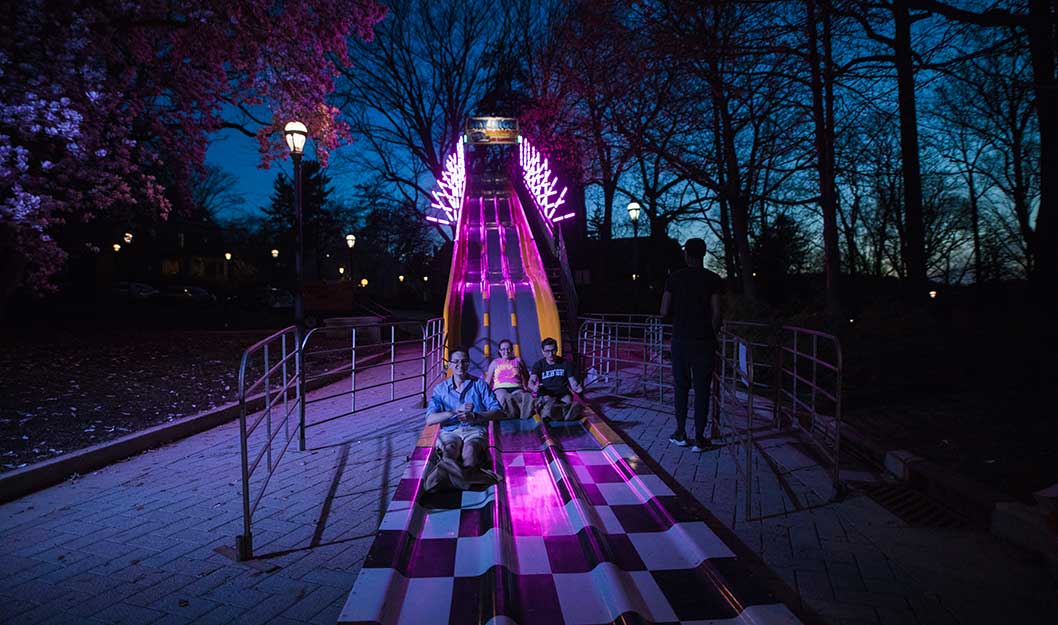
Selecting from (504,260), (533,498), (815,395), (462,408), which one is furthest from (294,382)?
(504,260)

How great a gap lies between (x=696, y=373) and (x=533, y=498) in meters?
2.28

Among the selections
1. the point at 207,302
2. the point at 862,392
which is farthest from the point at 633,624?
the point at 207,302

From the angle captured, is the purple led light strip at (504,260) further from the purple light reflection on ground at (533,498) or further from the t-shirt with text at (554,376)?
the purple light reflection on ground at (533,498)

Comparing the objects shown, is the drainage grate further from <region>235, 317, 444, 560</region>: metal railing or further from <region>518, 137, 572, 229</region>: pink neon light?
<region>518, 137, 572, 229</region>: pink neon light

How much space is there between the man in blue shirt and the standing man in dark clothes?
2125 millimetres

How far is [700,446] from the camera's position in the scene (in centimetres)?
564

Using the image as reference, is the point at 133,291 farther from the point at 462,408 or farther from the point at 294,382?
the point at 462,408

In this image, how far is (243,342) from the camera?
46.6ft

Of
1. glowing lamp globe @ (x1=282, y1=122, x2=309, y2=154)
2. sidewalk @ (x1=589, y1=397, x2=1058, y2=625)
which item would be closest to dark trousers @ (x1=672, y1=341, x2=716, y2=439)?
sidewalk @ (x1=589, y1=397, x2=1058, y2=625)

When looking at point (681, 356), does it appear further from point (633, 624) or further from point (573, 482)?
point (633, 624)

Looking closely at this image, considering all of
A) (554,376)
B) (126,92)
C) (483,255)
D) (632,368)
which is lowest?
(632,368)

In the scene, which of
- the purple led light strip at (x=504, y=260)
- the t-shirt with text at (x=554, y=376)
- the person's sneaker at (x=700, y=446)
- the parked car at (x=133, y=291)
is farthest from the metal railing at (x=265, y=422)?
the parked car at (x=133, y=291)

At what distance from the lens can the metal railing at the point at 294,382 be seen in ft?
12.8

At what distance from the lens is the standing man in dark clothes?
18.2 feet
